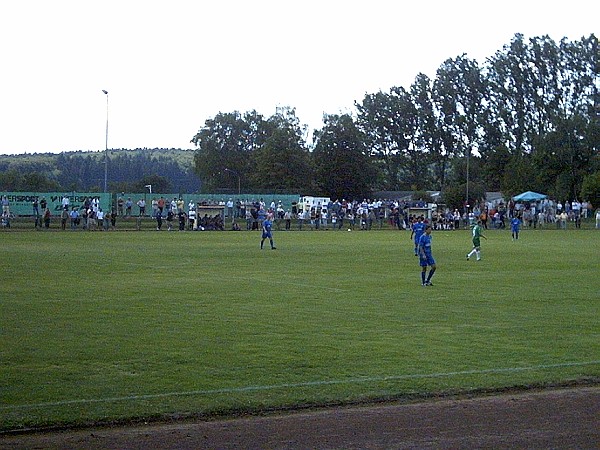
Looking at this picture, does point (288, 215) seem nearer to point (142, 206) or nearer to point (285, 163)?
point (142, 206)

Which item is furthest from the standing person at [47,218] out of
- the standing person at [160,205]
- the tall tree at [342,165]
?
the tall tree at [342,165]

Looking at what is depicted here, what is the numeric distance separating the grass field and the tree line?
66.0 metres

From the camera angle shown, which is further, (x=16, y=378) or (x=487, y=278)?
(x=487, y=278)

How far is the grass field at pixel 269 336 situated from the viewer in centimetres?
1090

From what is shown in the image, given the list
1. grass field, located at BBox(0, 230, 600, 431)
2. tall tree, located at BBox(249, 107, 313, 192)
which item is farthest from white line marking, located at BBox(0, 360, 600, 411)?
tall tree, located at BBox(249, 107, 313, 192)

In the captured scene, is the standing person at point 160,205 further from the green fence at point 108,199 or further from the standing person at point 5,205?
the standing person at point 5,205

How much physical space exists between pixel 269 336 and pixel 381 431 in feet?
20.0

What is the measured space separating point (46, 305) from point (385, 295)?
771 cm

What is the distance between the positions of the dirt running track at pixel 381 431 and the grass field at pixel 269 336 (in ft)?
1.62

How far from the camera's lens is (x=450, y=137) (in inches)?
4653

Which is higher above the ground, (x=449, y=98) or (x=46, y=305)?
(x=449, y=98)

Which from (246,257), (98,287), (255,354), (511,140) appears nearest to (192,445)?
(255,354)

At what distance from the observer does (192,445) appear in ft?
28.5

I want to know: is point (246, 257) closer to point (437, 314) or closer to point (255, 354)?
point (437, 314)
